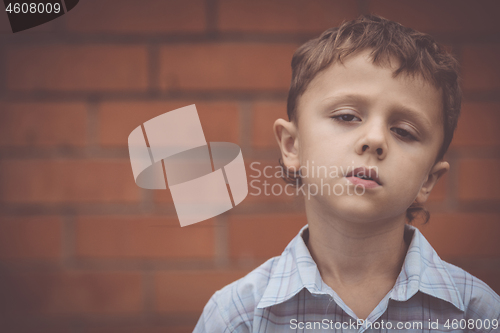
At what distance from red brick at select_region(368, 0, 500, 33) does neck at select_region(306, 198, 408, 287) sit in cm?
31

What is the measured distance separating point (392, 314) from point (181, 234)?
330 mm

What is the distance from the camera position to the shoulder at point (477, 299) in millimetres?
462

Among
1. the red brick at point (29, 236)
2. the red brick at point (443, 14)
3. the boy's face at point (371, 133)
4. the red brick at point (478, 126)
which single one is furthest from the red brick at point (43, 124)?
the red brick at point (478, 126)

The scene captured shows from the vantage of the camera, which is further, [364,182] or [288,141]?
[288,141]

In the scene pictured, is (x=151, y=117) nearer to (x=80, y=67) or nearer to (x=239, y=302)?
(x=80, y=67)

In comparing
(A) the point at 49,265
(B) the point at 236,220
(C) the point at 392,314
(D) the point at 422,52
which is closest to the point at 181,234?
(B) the point at 236,220

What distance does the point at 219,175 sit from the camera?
57 centimetres

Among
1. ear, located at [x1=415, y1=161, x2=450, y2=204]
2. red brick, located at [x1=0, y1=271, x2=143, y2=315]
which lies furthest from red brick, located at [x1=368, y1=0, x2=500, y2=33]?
red brick, located at [x1=0, y1=271, x2=143, y2=315]

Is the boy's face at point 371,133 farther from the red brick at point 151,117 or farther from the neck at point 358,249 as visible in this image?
the red brick at point 151,117

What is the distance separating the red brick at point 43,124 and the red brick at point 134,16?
13 centimetres

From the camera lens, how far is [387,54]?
43 centimetres

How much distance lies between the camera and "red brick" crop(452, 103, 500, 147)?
0.56 m

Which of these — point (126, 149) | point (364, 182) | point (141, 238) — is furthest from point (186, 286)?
point (364, 182)

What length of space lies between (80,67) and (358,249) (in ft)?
1.66
